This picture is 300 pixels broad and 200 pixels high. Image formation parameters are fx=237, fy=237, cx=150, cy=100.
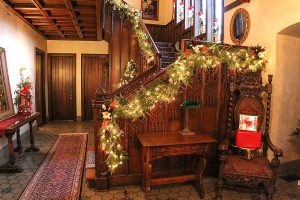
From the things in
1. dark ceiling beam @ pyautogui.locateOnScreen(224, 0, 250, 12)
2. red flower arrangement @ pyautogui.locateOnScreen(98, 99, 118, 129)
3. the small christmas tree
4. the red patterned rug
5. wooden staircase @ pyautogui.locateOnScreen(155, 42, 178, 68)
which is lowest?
the red patterned rug

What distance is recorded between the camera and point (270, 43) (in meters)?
3.85

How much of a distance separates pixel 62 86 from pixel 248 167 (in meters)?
6.96

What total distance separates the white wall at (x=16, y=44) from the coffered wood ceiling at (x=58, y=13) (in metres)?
0.17

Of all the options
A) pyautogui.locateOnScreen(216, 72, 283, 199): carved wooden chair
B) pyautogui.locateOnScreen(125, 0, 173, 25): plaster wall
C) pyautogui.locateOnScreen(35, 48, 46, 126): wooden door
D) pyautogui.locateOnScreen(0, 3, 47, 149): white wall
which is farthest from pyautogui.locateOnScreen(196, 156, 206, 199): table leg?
pyautogui.locateOnScreen(125, 0, 173, 25): plaster wall

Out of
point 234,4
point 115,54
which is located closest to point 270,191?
point 234,4

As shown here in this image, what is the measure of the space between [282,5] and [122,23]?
441cm

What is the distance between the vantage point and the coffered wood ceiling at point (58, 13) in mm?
4582

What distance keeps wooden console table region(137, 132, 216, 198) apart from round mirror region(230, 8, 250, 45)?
2.19 meters

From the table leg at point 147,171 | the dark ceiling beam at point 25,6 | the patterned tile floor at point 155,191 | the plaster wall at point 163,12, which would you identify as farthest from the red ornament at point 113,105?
the plaster wall at point 163,12

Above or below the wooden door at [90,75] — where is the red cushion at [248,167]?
below

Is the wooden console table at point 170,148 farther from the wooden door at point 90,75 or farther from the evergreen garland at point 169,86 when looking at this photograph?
the wooden door at point 90,75

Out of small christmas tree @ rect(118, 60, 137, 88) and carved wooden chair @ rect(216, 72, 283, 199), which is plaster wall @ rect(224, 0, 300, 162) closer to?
carved wooden chair @ rect(216, 72, 283, 199)

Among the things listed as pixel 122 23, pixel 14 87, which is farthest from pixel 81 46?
pixel 14 87

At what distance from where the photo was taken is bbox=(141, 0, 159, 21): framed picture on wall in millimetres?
9484
